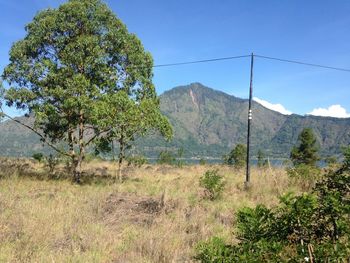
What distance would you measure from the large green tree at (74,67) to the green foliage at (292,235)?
13522mm

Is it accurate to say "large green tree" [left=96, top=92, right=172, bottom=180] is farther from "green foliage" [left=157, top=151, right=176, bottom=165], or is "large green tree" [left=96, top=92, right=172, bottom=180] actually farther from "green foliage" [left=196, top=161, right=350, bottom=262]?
"green foliage" [left=157, top=151, right=176, bottom=165]

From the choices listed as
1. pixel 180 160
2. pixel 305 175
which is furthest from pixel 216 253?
pixel 180 160

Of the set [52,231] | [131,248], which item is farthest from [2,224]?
[131,248]

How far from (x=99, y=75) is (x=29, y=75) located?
3071 millimetres

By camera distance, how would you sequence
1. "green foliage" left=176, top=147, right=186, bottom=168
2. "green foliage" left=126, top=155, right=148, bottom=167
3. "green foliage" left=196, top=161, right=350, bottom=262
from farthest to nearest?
1. "green foliage" left=176, top=147, right=186, bottom=168
2. "green foliage" left=126, top=155, right=148, bottom=167
3. "green foliage" left=196, top=161, right=350, bottom=262

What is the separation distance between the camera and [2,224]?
861cm

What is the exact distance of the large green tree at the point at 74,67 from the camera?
58.1ft

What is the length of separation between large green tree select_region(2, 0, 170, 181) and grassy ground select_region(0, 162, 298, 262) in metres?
4.25

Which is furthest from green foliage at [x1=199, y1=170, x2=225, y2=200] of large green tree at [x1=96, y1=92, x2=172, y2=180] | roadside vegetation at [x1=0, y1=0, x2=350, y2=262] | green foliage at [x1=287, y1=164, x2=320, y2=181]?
large green tree at [x1=96, y1=92, x2=172, y2=180]

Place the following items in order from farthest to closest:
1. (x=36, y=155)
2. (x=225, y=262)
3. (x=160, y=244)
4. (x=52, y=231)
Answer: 1. (x=36, y=155)
2. (x=52, y=231)
3. (x=160, y=244)
4. (x=225, y=262)

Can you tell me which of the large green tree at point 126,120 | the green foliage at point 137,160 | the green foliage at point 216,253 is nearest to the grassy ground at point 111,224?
the green foliage at point 216,253

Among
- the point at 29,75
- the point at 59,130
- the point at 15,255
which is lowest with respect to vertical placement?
the point at 15,255

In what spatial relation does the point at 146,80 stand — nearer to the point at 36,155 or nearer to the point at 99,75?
the point at 99,75

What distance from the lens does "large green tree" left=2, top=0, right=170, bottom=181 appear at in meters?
17.7
